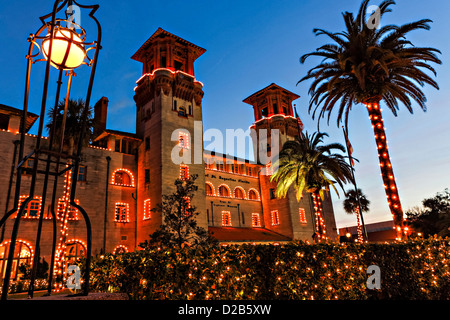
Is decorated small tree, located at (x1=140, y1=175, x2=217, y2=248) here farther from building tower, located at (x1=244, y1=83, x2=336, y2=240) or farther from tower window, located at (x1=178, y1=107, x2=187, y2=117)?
building tower, located at (x1=244, y1=83, x2=336, y2=240)

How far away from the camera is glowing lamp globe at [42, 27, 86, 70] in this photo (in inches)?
152

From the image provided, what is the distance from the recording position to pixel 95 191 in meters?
33.1

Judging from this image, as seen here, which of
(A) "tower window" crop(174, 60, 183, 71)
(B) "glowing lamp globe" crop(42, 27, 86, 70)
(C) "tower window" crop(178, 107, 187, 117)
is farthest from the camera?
(A) "tower window" crop(174, 60, 183, 71)

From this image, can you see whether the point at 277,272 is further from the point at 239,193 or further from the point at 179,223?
the point at 239,193

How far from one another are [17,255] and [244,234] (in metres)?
25.9

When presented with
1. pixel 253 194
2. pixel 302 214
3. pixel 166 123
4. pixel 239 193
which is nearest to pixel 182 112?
pixel 166 123

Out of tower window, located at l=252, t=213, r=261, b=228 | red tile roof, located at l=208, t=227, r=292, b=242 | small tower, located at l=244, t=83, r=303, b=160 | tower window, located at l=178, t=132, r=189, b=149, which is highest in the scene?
small tower, located at l=244, t=83, r=303, b=160

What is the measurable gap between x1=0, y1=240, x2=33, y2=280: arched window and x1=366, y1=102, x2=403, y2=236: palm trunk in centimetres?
3035

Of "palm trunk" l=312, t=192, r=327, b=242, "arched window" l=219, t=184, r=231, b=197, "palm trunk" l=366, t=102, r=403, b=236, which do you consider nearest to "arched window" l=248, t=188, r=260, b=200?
"arched window" l=219, t=184, r=231, b=197
